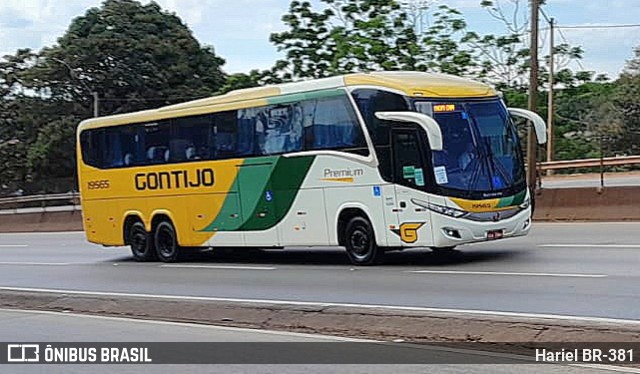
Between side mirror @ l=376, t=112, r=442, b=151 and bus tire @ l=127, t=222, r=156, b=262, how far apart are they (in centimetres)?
805

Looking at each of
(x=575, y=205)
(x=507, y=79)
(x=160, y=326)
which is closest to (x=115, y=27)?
(x=507, y=79)

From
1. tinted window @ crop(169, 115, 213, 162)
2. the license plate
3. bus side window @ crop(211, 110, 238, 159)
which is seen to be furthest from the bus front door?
tinted window @ crop(169, 115, 213, 162)

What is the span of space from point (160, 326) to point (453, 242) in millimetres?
6080

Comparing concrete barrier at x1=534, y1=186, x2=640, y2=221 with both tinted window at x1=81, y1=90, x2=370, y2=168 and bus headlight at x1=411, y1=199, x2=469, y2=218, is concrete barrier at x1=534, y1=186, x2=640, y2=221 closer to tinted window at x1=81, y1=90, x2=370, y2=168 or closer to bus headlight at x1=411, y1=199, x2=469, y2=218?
bus headlight at x1=411, y1=199, x2=469, y2=218

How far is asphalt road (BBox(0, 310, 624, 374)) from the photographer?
8.17 m

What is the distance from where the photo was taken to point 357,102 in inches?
653

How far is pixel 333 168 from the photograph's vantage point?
56.1ft

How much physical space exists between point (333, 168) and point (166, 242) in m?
5.94

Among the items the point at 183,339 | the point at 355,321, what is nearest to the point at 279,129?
the point at 355,321

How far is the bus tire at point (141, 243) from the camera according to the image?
2164 centimetres

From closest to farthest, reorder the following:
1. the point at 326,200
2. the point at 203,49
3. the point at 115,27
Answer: the point at 326,200, the point at 115,27, the point at 203,49

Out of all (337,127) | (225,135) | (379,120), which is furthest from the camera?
(225,135)

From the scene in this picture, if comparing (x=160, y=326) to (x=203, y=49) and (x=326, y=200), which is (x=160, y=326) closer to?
(x=326, y=200)

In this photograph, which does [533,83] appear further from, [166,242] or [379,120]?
[166,242]
